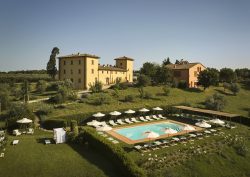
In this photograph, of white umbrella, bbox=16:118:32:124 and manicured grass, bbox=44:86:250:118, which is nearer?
white umbrella, bbox=16:118:32:124

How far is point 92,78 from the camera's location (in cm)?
5219

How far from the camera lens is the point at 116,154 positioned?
18.7 m

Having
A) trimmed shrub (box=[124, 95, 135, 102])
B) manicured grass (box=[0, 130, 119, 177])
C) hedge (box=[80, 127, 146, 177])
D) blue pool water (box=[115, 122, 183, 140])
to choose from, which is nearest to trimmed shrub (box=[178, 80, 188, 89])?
trimmed shrub (box=[124, 95, 135, 102])

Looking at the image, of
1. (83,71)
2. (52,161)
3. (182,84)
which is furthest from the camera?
(182,84)

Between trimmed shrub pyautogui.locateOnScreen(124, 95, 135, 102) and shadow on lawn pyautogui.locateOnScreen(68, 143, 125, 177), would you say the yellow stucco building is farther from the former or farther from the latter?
shadow on lawn pyautogui.locateOnScreen(68, 143, 125, 177)

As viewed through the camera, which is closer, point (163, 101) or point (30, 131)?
point (30, 131)

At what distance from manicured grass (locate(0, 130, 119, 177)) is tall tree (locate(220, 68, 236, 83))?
5577cm

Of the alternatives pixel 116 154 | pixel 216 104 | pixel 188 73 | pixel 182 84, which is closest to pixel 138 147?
pixel 116 154

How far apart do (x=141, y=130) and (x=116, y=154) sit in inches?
461

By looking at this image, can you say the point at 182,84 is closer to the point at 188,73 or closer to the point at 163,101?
the point at 188,73

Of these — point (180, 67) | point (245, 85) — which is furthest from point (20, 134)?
point (245, 85)

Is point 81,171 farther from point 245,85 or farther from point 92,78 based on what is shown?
point 245,85

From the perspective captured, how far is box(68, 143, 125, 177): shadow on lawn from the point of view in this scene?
17.9 m

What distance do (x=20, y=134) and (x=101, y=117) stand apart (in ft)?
37.7
